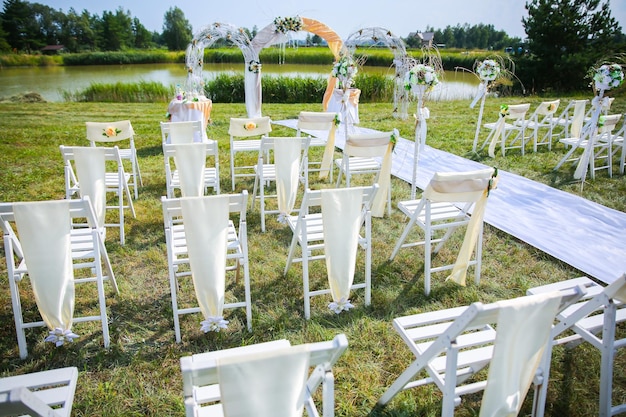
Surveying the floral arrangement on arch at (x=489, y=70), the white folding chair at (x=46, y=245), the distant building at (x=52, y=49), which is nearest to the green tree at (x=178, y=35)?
the distant building at (x=52, y=49)

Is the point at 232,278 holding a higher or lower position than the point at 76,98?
lower

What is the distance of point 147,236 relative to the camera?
15.0 ft

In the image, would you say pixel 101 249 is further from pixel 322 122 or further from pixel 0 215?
pixel 322 122

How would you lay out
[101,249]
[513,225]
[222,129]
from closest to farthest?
[101,249]
[513,225]
[222,129]

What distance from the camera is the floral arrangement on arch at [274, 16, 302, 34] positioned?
9922mm

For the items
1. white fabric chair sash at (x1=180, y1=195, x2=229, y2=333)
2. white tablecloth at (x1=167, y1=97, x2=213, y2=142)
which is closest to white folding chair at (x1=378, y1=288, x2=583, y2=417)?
white fabric chair sash at (x1=180, y1=195, x2=229, y2=333)

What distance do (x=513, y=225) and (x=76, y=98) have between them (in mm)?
14199

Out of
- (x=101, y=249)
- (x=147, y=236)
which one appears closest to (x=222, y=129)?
(x=147, y=236)

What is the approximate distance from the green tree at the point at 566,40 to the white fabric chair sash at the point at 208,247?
58.6ft

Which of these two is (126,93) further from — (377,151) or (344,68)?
(377,151)

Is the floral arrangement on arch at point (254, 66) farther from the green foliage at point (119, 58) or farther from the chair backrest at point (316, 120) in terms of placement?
the green foliage at point (119, 58)

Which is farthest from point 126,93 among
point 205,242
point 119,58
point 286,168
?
point 119,58

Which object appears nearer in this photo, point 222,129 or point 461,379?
point 461,379

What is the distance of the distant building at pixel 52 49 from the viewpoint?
4153 centimetres
